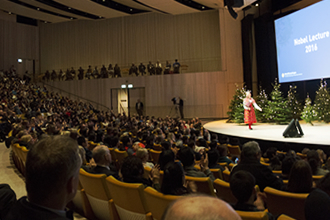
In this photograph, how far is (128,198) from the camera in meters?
2.71

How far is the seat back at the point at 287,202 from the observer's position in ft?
7.57

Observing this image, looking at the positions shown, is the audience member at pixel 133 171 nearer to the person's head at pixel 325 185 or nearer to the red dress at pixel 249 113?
the person's head at pixel 325 185

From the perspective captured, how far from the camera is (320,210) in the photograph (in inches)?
72.9

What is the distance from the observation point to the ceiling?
19073mm

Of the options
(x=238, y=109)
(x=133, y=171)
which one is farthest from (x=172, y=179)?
(x=238, y=109)

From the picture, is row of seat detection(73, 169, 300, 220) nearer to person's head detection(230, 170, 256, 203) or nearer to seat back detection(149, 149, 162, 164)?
person's head detection(230, 170, 256, 203)

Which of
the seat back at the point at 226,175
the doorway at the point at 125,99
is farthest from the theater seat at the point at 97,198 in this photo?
the doorway at the point at 125,99

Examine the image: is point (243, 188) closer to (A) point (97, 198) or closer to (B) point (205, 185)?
(B) point (205, 185)

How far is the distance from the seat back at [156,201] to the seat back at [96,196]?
69 centimetres

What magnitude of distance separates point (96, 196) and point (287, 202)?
1991 mm

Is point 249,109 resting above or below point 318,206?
above

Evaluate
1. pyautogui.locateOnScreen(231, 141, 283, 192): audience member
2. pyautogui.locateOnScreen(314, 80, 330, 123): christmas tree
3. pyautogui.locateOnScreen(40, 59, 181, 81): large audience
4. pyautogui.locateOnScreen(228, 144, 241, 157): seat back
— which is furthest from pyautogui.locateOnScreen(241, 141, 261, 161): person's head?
pyautogui.locateOnScreen(40, 59, 181, 81): large audience

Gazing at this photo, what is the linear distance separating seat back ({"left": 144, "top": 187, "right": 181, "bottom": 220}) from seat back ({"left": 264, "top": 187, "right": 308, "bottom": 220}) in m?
0.85

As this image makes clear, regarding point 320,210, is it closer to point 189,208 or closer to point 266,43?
point 189,208
